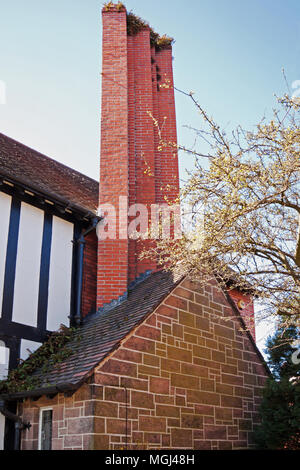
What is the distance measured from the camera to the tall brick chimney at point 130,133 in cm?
958

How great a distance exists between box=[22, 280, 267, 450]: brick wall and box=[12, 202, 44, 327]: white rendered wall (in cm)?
165

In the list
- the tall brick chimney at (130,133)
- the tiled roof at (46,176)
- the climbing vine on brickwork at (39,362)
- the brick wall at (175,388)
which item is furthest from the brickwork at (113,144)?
the brick wall at (175,388)

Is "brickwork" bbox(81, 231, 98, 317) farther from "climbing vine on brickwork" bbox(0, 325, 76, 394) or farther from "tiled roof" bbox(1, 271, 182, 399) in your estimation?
"climbing vine on brickwork" bbox(0, 325, 76, 394)

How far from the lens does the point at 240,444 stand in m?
8.33

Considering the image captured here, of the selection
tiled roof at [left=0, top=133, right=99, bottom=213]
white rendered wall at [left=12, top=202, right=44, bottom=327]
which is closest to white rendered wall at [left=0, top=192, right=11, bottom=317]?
white rendered wall at [left=12, top=202, right=44, bottom=327]

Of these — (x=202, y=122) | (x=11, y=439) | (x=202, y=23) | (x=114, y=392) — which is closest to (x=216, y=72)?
(x=202, y=122)

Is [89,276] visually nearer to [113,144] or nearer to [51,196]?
[51,196]

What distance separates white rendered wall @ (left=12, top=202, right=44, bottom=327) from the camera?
324 inches

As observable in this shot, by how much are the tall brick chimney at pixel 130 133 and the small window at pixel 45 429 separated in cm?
264

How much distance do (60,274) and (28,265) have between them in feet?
2.59

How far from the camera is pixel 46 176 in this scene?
419 inches

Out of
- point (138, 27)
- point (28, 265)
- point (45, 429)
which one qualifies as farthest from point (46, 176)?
point (45, 429)

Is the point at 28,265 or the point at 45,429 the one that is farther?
the point at 28,265

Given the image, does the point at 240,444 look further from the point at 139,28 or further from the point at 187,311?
the point at 139,28
